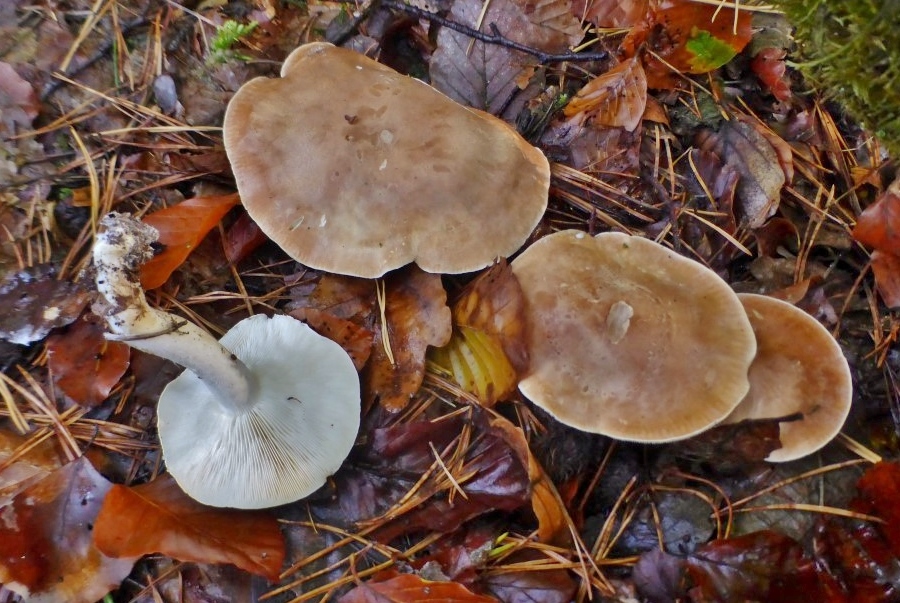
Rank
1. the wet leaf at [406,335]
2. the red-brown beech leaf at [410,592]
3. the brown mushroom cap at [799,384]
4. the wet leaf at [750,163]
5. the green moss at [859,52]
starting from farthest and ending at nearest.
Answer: the wet leaf at [750,163] → the wet leaf at [406,335] → the brown mushroom cap at [799,384] → the red-brown beech leaf at [410,592] → the green moss at [859,52]

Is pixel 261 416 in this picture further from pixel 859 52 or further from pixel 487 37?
pixel 859 52

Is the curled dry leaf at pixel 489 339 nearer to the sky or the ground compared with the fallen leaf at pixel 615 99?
nearer to the ground

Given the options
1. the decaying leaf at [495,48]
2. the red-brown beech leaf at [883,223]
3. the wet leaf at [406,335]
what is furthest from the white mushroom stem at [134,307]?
the red-brown beech leaf at [883,223]

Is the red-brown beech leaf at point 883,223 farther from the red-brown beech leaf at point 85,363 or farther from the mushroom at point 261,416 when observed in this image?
Answer: the red-brown beech leaf at point 85,363

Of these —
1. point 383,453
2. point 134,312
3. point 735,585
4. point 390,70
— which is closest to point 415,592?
point 383,453

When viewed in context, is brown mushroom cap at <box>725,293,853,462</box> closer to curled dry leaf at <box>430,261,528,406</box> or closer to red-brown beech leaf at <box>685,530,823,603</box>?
red-brown beech leaf at <box>685,530,823,603</box>

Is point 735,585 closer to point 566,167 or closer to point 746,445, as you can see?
point 746,445

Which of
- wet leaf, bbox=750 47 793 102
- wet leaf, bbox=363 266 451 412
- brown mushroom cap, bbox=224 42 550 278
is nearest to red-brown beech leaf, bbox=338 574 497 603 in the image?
wet leaf, bbox=363 266 451 412

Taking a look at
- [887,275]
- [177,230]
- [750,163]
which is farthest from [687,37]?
[177,230]
